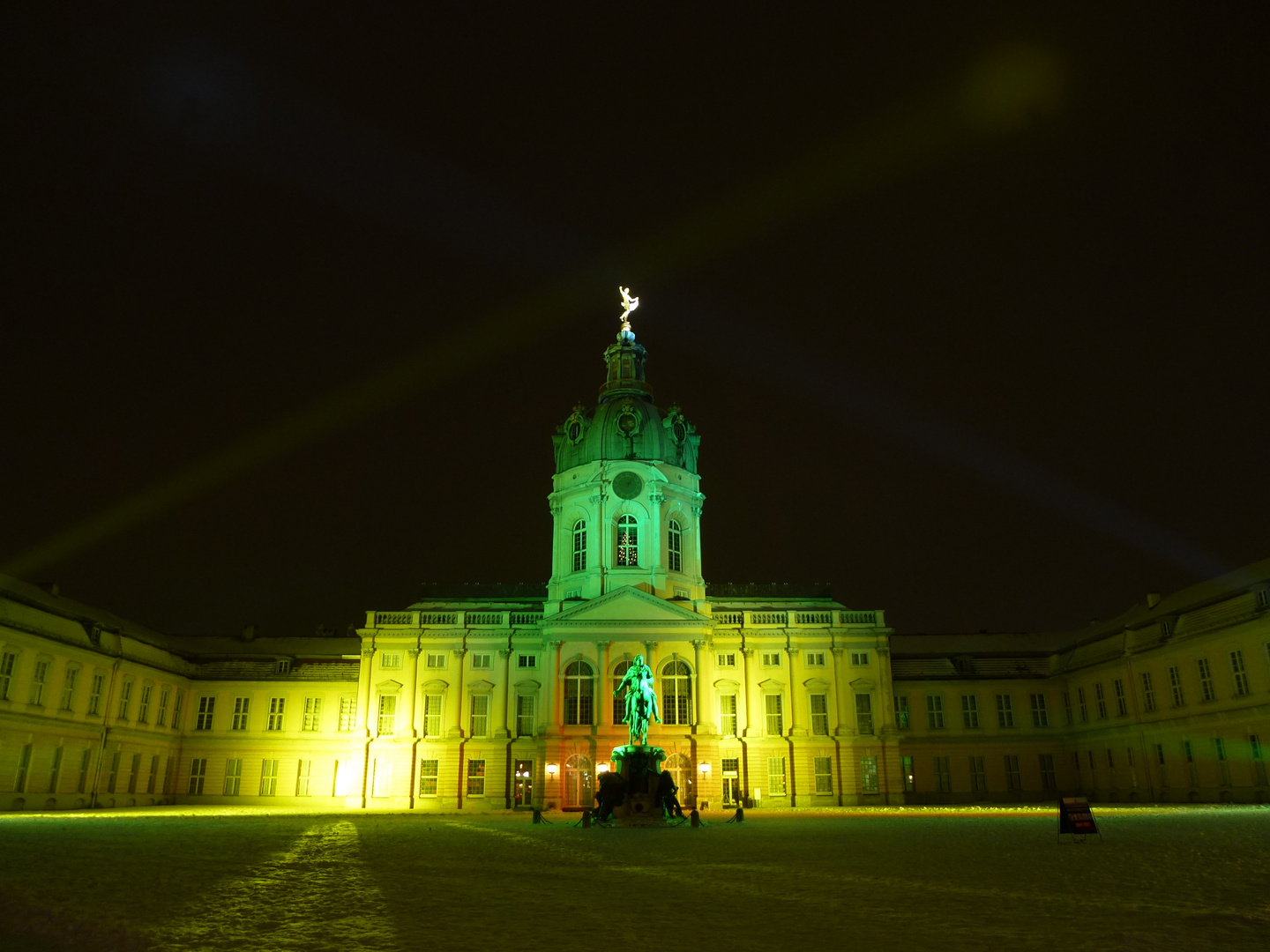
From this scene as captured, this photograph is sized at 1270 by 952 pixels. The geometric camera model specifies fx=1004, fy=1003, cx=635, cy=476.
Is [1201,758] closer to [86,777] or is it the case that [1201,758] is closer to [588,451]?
[588,451]

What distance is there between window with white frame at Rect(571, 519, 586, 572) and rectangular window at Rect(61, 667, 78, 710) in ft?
96.8

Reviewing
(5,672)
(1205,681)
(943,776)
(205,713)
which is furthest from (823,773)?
(5,672)

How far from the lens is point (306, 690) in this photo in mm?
67812

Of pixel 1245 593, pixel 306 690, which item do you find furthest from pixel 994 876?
pixel 306 690

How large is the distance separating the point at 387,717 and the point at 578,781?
13.2 meters

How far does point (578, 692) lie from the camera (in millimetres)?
60656

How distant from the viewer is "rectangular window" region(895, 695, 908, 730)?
66.4m

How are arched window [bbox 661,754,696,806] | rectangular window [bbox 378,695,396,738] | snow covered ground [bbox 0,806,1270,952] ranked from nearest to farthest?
snow covered ground [bbox 0,806,1270,952]
arched window [bbox 661,754,696,806]
rectangular window [bbox 378,695,396,738]

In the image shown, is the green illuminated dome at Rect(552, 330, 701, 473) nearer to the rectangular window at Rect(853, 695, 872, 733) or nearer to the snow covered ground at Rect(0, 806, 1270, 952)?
the rectangular window at Rect(853, 695, 872, 733)

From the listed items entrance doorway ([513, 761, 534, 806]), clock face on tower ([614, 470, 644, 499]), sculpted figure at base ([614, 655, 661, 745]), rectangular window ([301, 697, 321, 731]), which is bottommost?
entrance doorway ([513, 761, 534, 806])

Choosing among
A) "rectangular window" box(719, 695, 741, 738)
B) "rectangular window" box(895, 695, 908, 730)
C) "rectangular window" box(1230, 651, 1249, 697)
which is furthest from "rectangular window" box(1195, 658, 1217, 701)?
"rectangular window" box(719, 695, 741, 738)

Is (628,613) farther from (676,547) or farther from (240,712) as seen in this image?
(240,712)

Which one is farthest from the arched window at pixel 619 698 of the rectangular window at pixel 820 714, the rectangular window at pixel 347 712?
the rectangular window at pixel 347 712

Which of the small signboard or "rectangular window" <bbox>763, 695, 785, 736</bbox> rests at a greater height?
"rectangular window" <bbox>763, 695, 785, 736</bbox>
